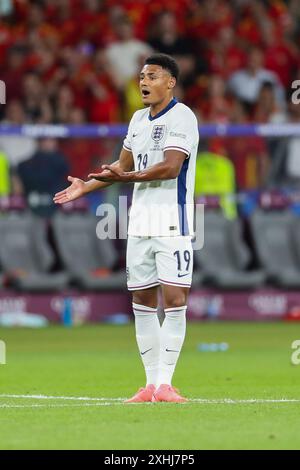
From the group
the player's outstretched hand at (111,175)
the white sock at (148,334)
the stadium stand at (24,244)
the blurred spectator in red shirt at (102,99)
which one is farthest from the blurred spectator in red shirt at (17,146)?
the player's outstretched hand at (111,175)

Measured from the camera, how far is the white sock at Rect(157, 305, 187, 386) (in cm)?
1084

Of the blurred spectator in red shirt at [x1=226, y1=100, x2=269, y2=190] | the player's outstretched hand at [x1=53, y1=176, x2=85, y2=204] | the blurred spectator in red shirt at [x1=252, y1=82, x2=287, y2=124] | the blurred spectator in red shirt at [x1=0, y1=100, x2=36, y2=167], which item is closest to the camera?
the player's outstretched hand at [x1=53, y1=176, x2=85, y2=204]

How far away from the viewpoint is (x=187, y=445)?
Result: 847cm

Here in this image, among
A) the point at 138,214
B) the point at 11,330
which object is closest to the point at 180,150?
the point at 138,214

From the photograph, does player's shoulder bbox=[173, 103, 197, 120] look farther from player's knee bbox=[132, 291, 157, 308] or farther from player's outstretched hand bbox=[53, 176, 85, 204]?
player's knee bbox=[132, 291, 157, 308]

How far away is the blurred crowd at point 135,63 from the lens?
22016 mm

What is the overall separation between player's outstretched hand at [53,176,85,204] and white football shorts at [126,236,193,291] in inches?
21.1

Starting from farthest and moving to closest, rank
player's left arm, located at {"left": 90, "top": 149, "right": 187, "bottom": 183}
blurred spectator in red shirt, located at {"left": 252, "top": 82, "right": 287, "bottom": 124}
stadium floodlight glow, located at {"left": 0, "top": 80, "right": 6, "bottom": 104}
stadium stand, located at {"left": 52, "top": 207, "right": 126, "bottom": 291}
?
1. blurred spectator in red shirt, located at {"left": 252, "top": 82, "right": 287, "bottom": 124}
2. stadium floodlight glow, located at {"left": 0, "top": 80, "right": 6, "bottom": 104}
3. stadium stand, located at {"left": 52, "top": 207, "right": 126, "bottom": 291}
4. player's left arm, located at {"left": 90, "top": 149, "right": 187, "bottom": 183}

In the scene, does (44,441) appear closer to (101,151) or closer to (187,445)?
(187,445)

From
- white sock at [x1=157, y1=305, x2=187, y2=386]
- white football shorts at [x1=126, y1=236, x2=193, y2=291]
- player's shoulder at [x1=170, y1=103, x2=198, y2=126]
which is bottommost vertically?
white sock at [x1=157, y1=305, x2=187, y2=386]

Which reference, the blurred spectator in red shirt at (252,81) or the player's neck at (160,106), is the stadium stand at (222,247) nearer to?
the blurred spectator in red shirt at (252,81)

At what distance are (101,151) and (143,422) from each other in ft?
38.7

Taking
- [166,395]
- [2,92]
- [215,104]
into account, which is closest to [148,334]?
[166,395]

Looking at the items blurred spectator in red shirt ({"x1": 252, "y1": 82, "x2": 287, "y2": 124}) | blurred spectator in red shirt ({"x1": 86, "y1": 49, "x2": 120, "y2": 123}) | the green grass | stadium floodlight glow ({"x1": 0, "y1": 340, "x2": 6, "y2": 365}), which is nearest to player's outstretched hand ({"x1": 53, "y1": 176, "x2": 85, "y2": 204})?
the green grass
